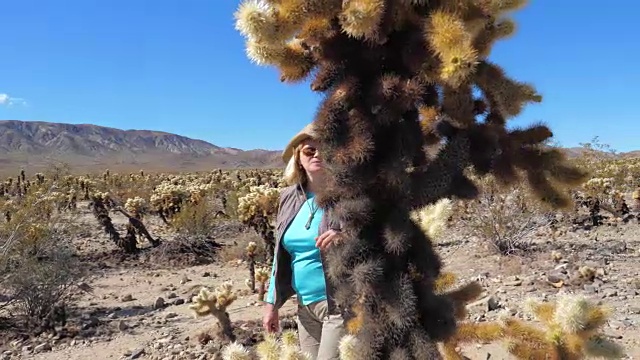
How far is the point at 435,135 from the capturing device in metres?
2.38

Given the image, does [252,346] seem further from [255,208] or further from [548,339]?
[255,208]

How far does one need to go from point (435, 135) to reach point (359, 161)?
1.23 feet

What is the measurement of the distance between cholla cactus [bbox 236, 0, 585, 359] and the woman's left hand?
0.07 meters

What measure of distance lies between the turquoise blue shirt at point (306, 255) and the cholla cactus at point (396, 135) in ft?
1.97

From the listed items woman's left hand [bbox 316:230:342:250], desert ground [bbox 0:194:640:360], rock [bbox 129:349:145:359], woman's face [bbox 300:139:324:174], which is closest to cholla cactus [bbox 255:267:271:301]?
desert ground [bbox 0:194:640:360]

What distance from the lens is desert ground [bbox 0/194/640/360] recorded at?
5820 mm

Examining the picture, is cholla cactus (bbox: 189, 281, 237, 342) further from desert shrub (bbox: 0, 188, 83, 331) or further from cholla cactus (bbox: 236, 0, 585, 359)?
cholla cactus (bbox: 236, 0, 585, 359)

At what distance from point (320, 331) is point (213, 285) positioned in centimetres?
614

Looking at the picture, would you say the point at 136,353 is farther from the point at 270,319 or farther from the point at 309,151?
the point at 309,151

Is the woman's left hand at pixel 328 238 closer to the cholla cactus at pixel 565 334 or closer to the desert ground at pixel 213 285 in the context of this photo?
the cholla cactus at pixel 565 334

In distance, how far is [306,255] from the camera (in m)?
3.10

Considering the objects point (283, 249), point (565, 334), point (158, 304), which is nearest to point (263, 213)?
point (158, 304)

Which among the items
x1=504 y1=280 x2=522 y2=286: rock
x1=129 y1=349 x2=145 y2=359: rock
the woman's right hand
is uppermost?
x1=504 y1=280 x2=522 y2=286: rock

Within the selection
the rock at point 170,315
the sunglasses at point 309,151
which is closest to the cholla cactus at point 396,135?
the sunglasses at point 309,151
